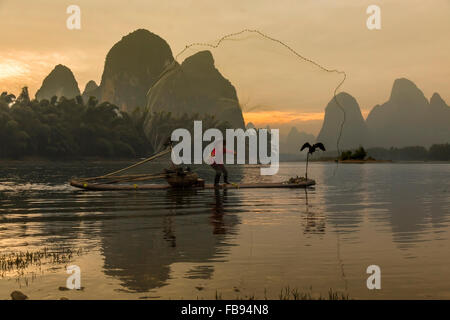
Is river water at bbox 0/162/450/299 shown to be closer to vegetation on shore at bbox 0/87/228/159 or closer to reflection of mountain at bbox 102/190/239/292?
reflection of mountain at bbox 102/190/239/292

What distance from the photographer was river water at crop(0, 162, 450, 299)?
8.42m

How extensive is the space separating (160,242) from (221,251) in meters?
1.88

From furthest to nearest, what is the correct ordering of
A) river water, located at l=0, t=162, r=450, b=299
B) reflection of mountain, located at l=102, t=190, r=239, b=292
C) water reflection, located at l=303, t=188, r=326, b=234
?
1. water reflection, located at l=303, t=188, r=326, b=234
2. reflection of mountain, located at l=102, t=190, r=239, b=292
3. river water, located at l=0, t=162, r=450, b=299

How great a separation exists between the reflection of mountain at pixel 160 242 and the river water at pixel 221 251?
2 centimetres

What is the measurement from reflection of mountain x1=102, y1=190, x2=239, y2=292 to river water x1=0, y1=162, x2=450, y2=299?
0.02m

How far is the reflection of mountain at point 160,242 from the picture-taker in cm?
928

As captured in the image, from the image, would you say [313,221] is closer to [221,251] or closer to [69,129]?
[221,251]

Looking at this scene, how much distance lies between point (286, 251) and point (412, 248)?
311 cm

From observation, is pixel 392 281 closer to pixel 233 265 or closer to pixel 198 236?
pixel 233 265

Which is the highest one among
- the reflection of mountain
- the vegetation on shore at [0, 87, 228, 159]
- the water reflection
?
the vegetation on shore at [0, 87, 228, 159]

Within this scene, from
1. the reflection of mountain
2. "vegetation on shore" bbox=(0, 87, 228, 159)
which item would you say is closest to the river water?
the reflection of mountain

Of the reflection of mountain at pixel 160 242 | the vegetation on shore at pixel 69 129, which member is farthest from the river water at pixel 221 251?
the vegetation on shore at pixel 69 129

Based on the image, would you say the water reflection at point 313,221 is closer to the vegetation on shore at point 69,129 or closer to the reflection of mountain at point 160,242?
the reflection of mountain at point 160,242
